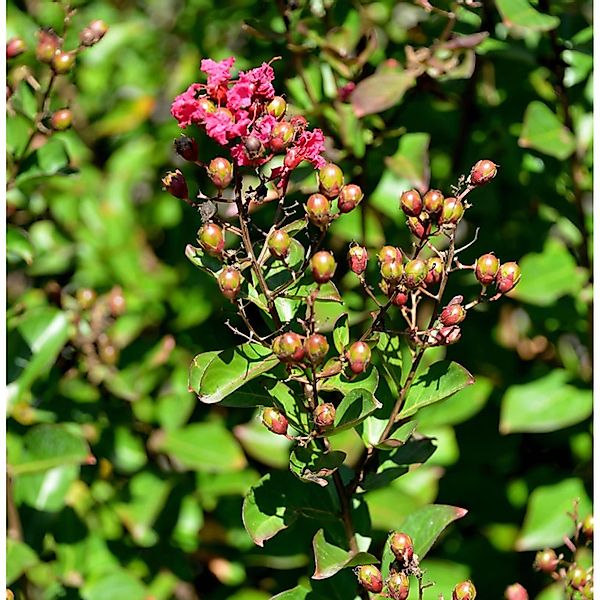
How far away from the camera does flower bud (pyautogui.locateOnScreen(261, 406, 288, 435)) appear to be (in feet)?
3.28

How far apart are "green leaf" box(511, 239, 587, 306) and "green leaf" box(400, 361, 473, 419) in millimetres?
717

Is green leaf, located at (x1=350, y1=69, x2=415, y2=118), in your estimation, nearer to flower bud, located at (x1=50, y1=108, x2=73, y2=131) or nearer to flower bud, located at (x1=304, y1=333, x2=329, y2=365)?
flower bud, located at (x1=50, y1=108, x2=73, y2=131)

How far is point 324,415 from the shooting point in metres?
0.99

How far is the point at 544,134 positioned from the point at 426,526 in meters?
0.82

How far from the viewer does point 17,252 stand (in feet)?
5.48

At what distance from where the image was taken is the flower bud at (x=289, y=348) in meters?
0.95

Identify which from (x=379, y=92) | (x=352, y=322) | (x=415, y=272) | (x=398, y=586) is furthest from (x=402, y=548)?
(x=379, y=92)

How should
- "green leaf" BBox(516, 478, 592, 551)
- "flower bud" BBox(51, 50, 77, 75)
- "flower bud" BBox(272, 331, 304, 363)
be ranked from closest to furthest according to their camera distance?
"flower bud" BBox(272, 331, 304, 363) < "flower bud" BBox(51, 50, 77, 75) < "green leaf" BBox(516, 478, 592, 551)

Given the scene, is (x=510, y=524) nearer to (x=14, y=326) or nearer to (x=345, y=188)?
(x=14, y=326)

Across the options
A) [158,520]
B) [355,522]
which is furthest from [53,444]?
[355,522]

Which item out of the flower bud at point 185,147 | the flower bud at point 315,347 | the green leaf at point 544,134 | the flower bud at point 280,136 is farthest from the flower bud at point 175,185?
the green leaf at point 544,134

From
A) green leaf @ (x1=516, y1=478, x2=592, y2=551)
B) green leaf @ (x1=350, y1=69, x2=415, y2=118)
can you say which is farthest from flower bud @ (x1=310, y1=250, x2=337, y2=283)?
green leaf @ (x1=516, y1=478, x2=592, y2=551)

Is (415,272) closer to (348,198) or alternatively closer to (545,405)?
(348,198)

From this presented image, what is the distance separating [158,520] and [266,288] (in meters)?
1.04
